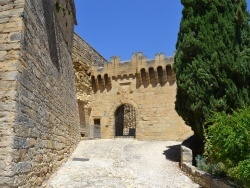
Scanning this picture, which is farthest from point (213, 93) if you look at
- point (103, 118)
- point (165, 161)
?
point (103, 118)

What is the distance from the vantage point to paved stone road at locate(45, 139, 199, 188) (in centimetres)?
623

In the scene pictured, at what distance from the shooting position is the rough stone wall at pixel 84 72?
1494 centimetres

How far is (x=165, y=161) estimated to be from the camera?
9.28 m

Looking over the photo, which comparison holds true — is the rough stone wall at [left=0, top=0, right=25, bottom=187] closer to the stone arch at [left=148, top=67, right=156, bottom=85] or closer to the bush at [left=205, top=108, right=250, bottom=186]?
the bush at [left=205, top=108, right=250, bottom=186]

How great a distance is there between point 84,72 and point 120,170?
9.92 metres

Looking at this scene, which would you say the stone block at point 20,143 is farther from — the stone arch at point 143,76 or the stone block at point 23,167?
the stone arch at point 143,76

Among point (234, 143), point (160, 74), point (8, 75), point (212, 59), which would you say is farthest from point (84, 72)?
point (234, 143)

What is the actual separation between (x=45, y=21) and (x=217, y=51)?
17.3 ft

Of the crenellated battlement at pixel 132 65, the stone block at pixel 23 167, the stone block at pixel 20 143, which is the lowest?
the stone block at pixel 23 167

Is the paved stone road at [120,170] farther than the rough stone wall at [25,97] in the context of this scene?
Yes

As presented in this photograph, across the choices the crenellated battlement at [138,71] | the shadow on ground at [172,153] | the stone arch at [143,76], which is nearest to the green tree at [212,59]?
the shadow on ground at [172,153]

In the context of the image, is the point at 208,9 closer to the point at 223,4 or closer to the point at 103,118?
the point at 223,4

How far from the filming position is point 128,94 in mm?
16984

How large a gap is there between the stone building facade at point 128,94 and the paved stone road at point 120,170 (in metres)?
4.68
